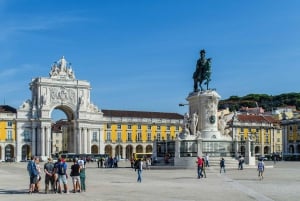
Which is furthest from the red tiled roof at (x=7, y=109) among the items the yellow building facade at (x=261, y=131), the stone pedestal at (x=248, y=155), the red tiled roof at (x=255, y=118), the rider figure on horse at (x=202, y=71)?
the stone pedestal at (x=248, y=155)

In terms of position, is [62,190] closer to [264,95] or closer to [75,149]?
[75,149]

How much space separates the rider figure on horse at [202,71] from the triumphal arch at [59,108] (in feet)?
191

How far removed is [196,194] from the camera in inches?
727

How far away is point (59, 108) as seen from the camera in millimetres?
104688

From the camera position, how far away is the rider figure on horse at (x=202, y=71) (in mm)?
43406

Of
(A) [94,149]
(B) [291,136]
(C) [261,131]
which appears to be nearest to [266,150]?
(C) [261,131]

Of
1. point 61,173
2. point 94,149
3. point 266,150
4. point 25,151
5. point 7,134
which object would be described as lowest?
point 266,150

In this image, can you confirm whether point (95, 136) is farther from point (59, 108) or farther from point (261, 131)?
point (261, 131)

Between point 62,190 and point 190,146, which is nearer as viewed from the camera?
point 62,190

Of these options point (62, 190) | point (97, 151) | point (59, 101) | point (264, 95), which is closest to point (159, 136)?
point (97, 151)

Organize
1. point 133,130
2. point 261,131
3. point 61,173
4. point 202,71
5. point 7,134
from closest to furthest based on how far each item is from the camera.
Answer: point 61,173 → point 202,71 → point 7,134 → point 261,131 → point 133,130

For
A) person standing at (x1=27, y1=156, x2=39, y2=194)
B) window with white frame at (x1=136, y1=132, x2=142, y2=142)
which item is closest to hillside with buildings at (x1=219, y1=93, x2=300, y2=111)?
window with white frame at (x1=136, y1=132, x2=142, y2=142)

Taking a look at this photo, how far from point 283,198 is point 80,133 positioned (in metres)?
86.2

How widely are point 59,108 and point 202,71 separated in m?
64.9
